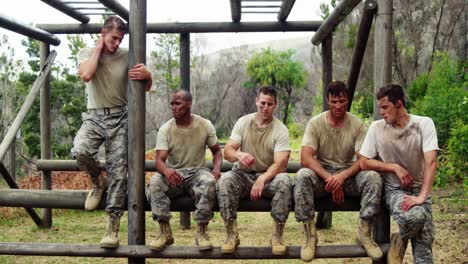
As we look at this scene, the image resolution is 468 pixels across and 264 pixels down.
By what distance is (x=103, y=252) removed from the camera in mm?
4426

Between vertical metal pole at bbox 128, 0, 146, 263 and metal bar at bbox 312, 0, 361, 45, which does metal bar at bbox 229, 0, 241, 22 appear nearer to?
metal bar at bbox 312, 0, 361, 45

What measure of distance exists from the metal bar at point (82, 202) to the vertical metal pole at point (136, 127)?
0.11 meters

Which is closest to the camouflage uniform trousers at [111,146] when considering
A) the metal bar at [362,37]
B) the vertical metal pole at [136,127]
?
the vertical metal pole at [136,127]

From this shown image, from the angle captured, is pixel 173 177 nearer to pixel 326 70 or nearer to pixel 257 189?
pixel 257 189

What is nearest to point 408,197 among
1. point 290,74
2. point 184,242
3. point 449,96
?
point 184,242

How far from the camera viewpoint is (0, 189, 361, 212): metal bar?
440 centimetres

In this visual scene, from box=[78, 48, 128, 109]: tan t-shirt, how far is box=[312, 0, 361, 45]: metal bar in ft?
7.67

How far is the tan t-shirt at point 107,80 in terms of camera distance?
459cm

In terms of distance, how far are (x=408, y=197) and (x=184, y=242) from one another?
3676 millimetres

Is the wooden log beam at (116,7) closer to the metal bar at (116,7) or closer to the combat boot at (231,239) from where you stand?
the metal bar at (116,7)

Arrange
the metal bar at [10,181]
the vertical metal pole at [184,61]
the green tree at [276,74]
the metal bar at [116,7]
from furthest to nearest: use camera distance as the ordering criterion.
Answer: the green tree at [276,74] → the vertical metal pole at [184,61] → the metal bar at [10,181] → the metal bar at [116,7]

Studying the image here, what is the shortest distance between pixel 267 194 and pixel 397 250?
1.06m

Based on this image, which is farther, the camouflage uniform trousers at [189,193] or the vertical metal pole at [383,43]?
the vertical metal pole at [383,43]

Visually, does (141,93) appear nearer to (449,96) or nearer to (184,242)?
(184,242)
